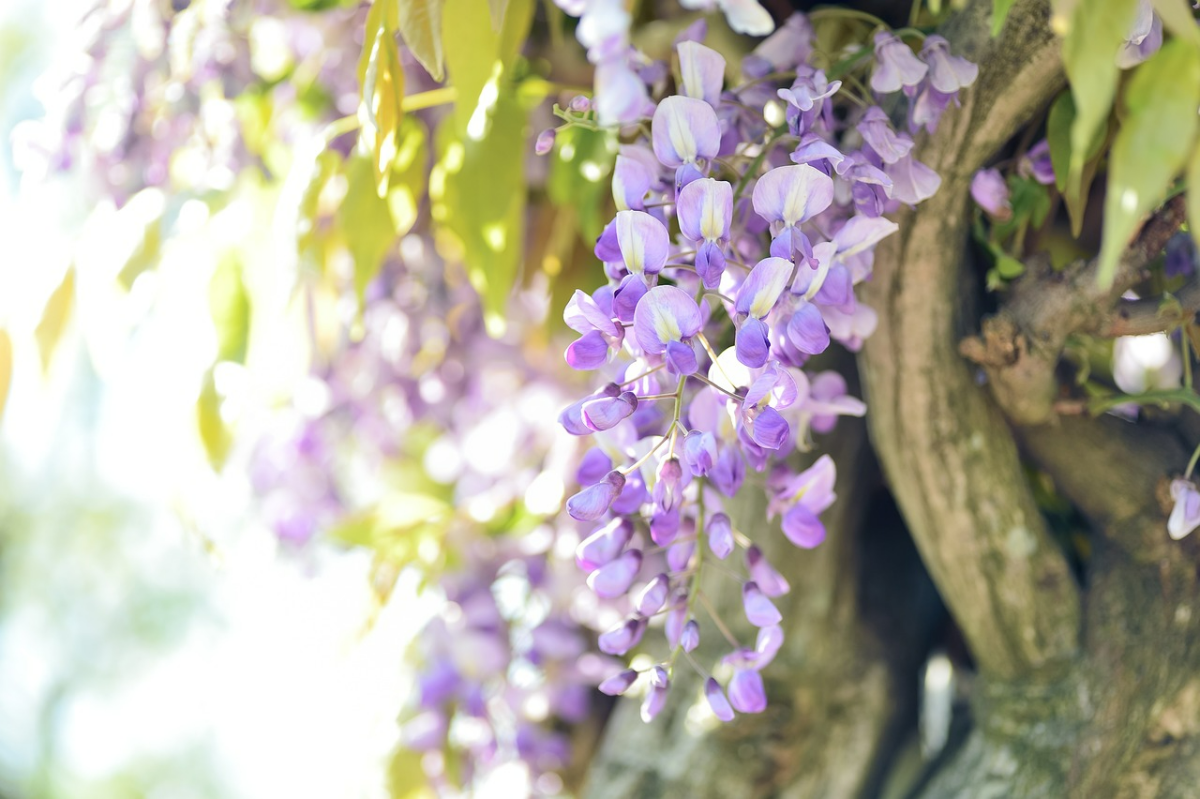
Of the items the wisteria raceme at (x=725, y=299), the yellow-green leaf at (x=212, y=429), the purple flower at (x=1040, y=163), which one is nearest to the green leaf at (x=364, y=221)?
the yellow-green leaf at (x=212, y=429)

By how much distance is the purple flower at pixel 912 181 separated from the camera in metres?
0.56

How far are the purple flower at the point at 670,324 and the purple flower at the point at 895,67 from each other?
202mm

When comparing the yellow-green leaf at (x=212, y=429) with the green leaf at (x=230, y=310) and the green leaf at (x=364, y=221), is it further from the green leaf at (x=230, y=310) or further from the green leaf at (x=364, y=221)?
the green leaf at (x=364, y=221)

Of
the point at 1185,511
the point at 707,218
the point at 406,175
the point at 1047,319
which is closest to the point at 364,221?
the point at 406,175

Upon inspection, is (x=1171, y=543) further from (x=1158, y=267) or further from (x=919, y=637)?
(x=919, y=637)

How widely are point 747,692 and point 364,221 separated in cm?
45

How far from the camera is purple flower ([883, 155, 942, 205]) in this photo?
56 cm

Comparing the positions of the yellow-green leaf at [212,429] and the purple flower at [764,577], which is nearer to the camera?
the purple flower at [764,577]

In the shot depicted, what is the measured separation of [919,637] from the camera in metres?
0.98

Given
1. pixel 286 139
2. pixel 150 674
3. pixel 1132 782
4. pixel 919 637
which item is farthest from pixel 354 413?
pixel 150 674

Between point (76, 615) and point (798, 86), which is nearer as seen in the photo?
point (798, 86)

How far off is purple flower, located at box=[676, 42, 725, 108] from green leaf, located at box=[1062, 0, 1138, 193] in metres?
0.18

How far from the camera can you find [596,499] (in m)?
0.50

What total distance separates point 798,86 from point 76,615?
3.42m
